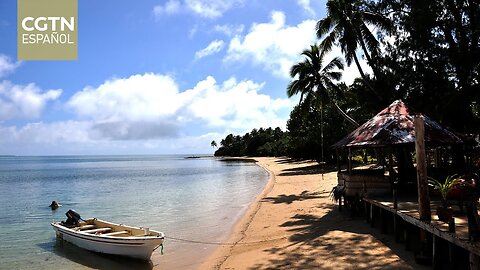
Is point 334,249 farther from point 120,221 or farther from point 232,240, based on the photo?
point 120,221

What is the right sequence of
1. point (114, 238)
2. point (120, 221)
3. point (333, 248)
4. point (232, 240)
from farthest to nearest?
point (120, 221)
point (232, 240)
point (114, 238)
point (333, 248)

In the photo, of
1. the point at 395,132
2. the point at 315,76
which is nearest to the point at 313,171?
the point at 315,76

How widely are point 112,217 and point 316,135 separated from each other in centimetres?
2841

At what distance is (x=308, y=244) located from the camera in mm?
11414

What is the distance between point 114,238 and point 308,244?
19.6 ft

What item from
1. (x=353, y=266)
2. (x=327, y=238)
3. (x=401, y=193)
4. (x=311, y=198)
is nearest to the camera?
(x=353, y=266)

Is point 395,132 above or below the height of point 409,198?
above

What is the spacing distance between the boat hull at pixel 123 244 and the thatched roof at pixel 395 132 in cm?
758

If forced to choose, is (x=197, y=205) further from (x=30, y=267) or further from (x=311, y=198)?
(x=30, y=267)

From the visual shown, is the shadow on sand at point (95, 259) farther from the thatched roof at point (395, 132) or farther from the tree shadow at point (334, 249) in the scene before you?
the thatched roof at point (395, 132)

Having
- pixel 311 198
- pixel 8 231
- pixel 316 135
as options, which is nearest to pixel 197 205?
pixel 311 198

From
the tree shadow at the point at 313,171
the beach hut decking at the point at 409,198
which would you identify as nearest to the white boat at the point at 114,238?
the beach hut decking at the point at 409,198

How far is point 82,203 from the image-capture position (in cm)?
2953

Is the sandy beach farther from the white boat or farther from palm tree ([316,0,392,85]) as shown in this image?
palm tree ([316,0,392,85])
